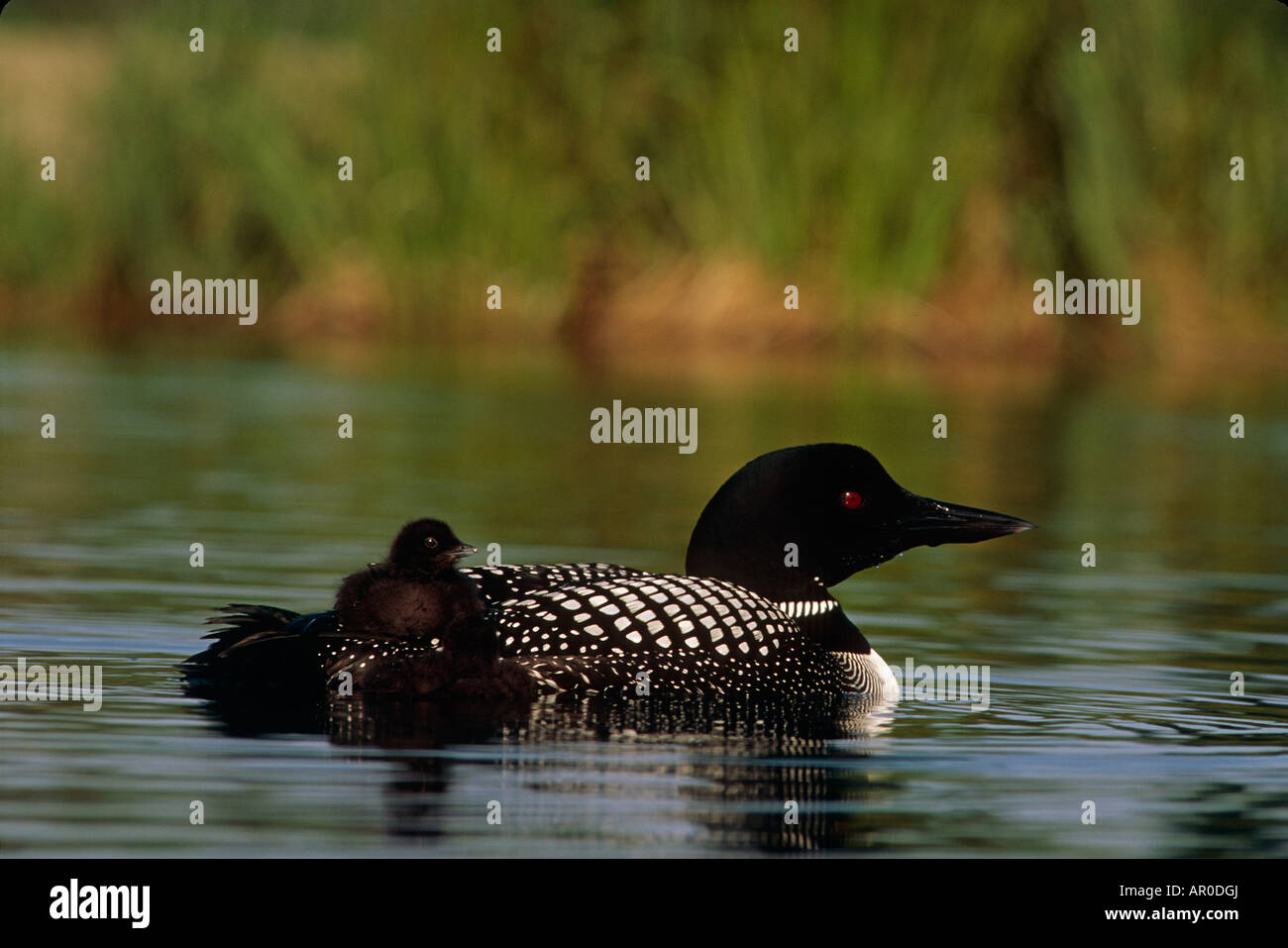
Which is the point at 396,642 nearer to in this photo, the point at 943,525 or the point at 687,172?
the point at 943,525

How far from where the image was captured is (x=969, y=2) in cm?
1595

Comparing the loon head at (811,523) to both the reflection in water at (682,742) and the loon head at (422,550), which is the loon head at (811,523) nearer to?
the reflection in water at (682,742)

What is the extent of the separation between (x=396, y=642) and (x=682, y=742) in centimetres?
66

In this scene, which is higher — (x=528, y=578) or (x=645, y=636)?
(x=528, y=578)

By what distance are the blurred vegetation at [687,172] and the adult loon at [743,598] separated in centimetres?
Result: 1031

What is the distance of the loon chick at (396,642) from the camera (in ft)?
16.1

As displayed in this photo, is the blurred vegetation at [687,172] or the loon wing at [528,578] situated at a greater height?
the blurred vegetation at [687,172]

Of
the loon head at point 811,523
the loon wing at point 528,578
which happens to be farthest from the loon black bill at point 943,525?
the loon wing at point 528,578

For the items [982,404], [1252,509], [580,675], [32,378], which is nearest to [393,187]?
[32,378]

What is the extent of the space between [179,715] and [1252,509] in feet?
21.2

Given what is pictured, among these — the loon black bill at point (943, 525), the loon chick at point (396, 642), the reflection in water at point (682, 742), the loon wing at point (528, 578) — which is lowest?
the reflection in water at point (682, 742)

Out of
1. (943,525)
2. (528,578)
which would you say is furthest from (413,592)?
(943,525)

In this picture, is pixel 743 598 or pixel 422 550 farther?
pixel 743 598

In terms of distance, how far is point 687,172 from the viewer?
16.7m
